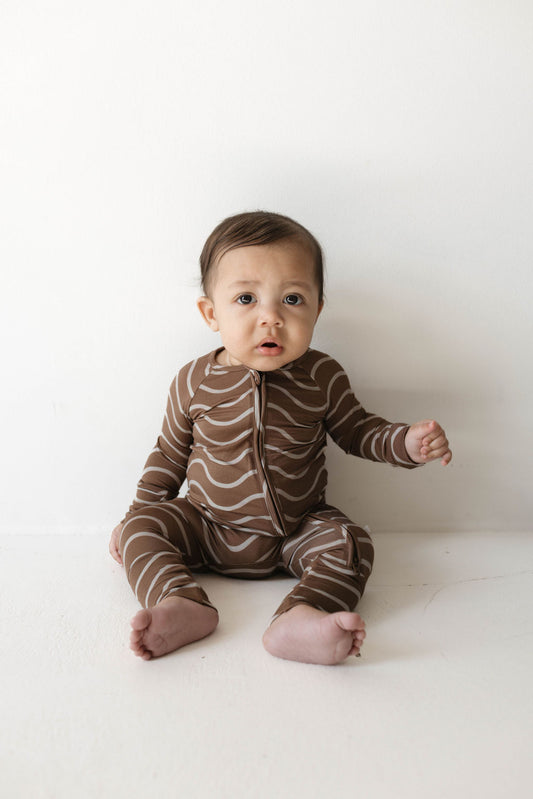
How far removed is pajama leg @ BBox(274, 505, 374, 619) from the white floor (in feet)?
0.16

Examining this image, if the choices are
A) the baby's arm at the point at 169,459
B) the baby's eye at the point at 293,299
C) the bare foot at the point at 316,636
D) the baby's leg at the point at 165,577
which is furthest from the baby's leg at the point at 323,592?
the baby's eye at the point at 293,299

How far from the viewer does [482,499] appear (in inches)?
52.0

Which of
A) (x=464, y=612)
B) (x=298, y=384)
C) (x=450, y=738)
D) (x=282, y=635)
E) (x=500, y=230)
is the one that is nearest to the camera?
(x=450, y=738)

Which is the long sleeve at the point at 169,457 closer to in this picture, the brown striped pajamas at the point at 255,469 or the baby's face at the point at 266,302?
the brown striped pajamas at the point at 255,469

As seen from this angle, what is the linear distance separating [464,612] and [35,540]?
740 millimetres

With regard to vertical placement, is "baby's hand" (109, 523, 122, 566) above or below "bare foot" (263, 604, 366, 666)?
below

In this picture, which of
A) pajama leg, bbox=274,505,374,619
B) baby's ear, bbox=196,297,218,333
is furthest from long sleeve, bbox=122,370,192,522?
pajama leg, bbox=274,505,374,619

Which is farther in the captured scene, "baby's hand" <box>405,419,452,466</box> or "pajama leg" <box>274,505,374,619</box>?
"baby's hand" <box>405,419,452,466</box>

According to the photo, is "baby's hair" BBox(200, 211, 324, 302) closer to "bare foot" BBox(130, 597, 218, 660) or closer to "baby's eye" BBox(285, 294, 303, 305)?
"baby's eye" BBox(285, 294, 303, 305)

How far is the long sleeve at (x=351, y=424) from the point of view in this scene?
113 centimetres

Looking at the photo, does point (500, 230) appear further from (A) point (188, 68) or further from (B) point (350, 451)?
(A) point (188, 68)

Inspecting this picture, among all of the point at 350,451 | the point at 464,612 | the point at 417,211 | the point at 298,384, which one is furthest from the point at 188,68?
the point at 464,612

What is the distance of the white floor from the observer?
629mm

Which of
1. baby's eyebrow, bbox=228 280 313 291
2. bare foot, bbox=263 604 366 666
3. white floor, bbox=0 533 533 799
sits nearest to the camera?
white floor, bbox=0 533 533 799
